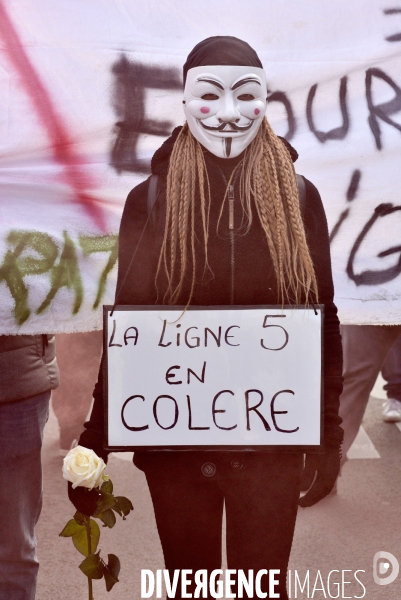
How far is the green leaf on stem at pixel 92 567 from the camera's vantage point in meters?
2.09

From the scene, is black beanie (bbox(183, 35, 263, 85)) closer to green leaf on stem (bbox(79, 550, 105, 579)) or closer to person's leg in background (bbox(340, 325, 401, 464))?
green leaf on stem (bbox(79, 550, 105, 579))

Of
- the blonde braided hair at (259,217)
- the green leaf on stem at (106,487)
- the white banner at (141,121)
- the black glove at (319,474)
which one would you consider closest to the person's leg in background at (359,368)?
the white banner at (141,121)

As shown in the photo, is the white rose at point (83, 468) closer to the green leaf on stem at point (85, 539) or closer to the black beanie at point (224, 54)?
the green leaf on stem at point (85, 539)

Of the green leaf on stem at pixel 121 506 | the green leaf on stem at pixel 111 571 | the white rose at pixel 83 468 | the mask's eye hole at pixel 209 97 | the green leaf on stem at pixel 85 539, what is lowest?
the green leaf on stem at pixel 111 571

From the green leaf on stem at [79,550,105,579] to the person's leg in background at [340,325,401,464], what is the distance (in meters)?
2.10

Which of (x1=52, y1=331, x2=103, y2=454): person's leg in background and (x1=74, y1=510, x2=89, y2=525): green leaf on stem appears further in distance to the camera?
(x1=52, y1=331, x2=103, y2=454): person's leg in background

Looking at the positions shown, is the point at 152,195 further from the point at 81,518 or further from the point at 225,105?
the point at 81,518

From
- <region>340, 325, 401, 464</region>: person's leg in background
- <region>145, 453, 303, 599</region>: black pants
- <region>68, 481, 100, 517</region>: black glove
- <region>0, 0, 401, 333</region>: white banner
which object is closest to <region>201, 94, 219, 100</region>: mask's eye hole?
<region>0, 0, 401, 333</region>: white banner

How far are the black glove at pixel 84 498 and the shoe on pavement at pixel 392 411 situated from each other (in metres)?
3.51

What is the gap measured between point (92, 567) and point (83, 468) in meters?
0.27

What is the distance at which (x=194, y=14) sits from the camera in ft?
9.12

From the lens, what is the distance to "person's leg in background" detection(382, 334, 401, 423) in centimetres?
532

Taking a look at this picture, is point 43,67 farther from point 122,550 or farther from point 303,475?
point 122,550

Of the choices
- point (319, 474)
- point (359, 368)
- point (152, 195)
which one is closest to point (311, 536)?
point (359, 368)
